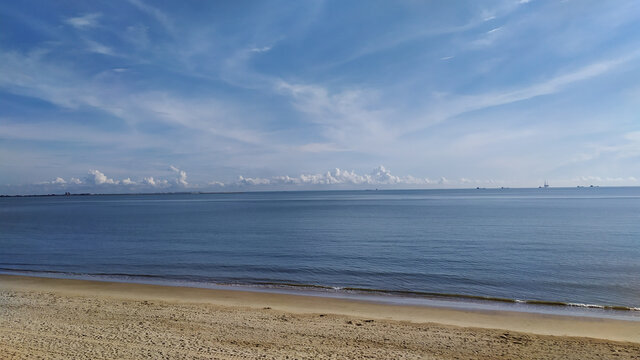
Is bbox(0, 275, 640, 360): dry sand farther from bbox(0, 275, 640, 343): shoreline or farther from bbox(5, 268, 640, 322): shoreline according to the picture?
bbox(5, 268, 640, 322): shoreline

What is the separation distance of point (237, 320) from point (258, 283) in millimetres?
8187

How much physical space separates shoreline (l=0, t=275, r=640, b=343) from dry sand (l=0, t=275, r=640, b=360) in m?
0.05

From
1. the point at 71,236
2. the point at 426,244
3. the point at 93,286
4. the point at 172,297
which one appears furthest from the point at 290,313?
the point at 71,236

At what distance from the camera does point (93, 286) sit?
21656 mm

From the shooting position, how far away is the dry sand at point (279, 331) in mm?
10523

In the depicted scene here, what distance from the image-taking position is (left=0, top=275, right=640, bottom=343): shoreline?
13.9 metres

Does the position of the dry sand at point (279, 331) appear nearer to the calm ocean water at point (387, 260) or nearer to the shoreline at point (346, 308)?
the shoreline at point (346, 308)

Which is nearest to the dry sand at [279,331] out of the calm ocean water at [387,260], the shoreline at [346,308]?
the shoreline at [346,308]

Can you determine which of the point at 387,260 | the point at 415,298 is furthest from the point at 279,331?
the point at 387,260

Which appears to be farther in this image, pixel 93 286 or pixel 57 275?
pixel 57 275

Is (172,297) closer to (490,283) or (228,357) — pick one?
(228,357)

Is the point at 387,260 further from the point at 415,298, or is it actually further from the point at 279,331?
the point at 279,331

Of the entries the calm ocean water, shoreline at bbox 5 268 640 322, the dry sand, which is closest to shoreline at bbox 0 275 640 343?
the dry sand

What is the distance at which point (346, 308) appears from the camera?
54.8ft
